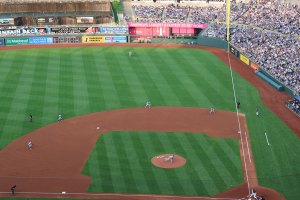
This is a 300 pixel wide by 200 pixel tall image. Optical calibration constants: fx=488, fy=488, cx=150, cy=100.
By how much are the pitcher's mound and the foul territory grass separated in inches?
17.7

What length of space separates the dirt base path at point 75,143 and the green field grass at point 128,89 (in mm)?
1703

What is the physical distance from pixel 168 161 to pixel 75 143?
28.5 feet

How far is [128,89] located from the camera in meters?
56.2

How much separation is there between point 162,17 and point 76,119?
40.7m

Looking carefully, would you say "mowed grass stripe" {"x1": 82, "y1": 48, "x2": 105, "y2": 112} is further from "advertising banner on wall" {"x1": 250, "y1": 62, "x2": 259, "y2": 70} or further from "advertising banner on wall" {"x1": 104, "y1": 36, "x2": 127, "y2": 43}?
"advertising banner on wall" {"x1": 250, "y1": 62, "x2": 259, "y2": 70}

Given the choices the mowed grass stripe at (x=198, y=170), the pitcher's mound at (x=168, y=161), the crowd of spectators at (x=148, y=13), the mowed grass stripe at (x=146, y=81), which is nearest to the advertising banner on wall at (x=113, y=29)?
the crowd of spectators at (x=148, y=13)

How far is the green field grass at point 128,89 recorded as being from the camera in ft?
138

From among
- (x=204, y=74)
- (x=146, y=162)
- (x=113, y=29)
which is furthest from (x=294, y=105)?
(x=113, y=29)

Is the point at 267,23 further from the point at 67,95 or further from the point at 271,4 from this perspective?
the point at 67,95

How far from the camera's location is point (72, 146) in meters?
42.0

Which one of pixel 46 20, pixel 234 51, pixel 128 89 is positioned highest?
pixel 46 20

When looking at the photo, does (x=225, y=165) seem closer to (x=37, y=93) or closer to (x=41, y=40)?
(x=37, y=93)

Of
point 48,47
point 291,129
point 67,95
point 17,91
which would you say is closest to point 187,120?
point 291,129

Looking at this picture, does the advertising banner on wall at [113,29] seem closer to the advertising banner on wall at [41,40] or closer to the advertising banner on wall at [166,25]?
the advertising banner on wall at [166,25]
